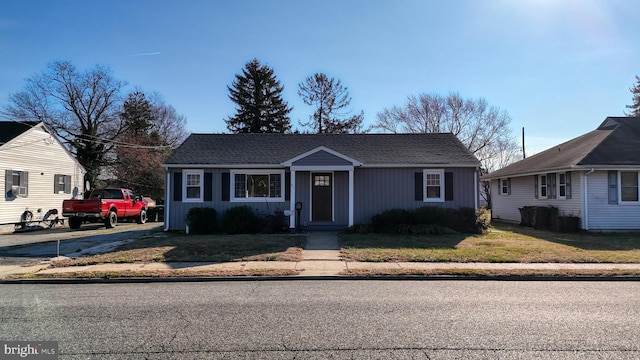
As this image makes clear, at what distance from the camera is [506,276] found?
8570mm

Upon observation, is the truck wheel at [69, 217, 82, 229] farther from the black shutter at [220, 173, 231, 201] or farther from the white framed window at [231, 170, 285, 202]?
the white framed window at [231, 170, 285, 202]

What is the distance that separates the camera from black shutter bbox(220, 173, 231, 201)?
1675 cm

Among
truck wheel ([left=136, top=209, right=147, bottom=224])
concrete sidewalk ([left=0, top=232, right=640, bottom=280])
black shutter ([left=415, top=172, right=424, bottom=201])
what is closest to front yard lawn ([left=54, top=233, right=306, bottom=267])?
concrete sidewalk ([left=0, top=232, right=640, bottom=280])

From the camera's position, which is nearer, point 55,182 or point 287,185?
point 287,185

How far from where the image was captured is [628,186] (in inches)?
644

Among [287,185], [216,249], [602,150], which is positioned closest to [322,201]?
[287,185]

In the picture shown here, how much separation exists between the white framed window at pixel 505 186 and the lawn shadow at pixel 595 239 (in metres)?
6.07

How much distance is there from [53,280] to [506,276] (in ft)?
31.2

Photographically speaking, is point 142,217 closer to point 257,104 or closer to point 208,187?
point 208,187

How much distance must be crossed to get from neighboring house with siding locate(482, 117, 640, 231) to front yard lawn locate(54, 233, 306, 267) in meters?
11.5

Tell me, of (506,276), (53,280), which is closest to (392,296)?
(506,276)

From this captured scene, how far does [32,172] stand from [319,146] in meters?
16.2

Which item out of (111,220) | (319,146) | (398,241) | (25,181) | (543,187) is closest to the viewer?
(398,241)

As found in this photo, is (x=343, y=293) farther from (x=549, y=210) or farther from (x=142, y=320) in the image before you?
(x=549, y=210)
